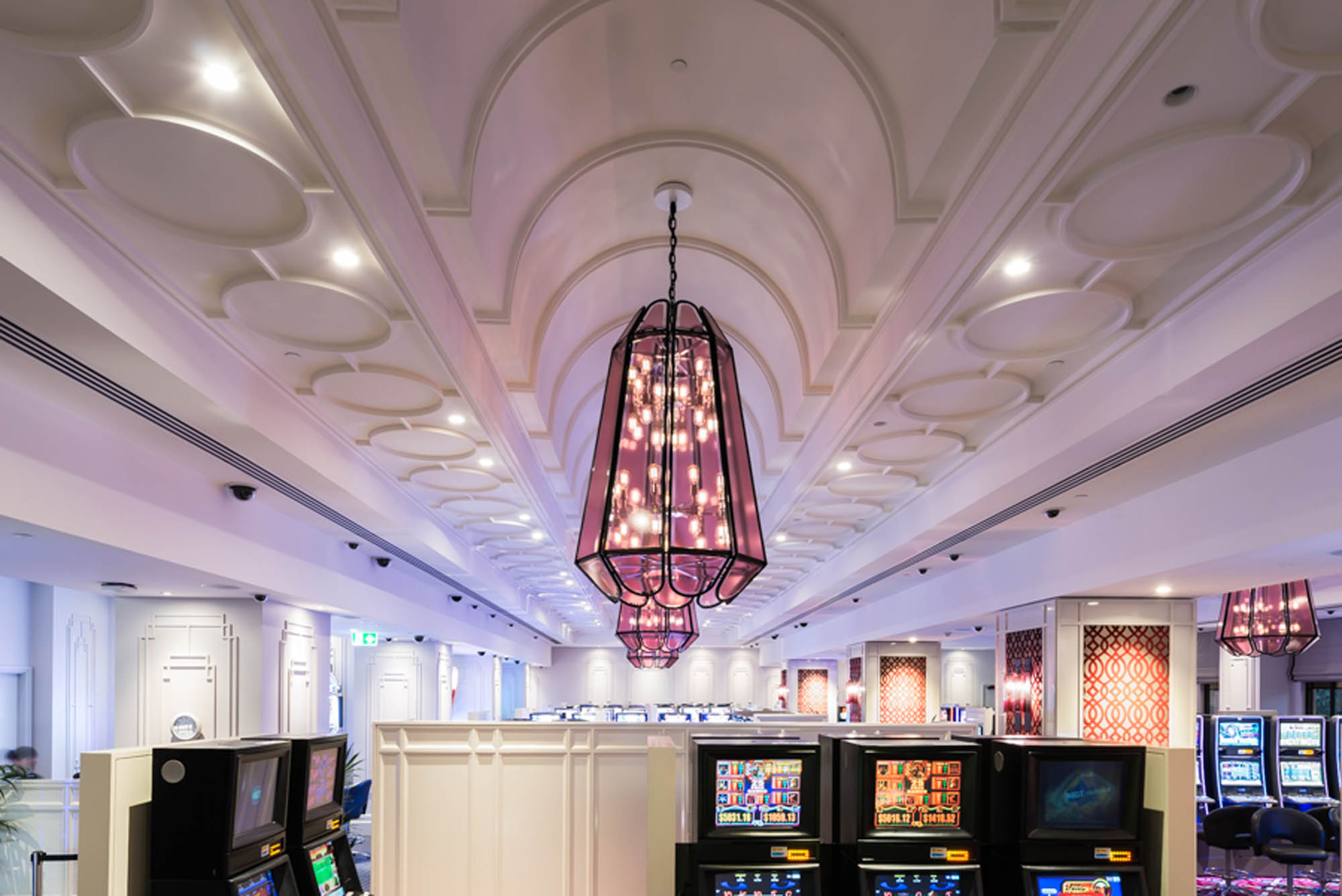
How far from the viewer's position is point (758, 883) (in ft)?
15.8

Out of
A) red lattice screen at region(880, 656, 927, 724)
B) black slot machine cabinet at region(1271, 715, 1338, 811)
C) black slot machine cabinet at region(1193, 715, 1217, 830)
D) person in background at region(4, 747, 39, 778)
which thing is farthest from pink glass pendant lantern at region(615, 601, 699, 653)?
red lattice screen at region(880, 656, 927, 724)

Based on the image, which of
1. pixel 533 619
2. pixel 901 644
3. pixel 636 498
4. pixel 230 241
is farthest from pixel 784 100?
pixel 533 619

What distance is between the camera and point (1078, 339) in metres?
4.95

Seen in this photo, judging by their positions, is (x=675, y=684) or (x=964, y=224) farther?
(x=675, y=684)

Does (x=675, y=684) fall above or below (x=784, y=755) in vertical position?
below

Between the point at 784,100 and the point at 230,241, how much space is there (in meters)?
2.62

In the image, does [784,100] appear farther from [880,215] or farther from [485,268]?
[485,268]

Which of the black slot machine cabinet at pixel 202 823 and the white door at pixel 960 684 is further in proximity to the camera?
the white door at pixel 960 684

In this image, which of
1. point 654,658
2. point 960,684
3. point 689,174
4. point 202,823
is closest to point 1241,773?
point 654,658

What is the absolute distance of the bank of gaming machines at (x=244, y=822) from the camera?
4.17 meters

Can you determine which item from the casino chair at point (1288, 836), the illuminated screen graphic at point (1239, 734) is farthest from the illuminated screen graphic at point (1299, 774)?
the casino chair at point (1288, 836)

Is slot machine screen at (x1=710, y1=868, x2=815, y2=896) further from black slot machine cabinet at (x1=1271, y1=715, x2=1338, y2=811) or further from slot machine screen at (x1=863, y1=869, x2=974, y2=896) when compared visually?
black slot machine cabinet at (x1=1271, y1=715, x2=1338, y2=811)

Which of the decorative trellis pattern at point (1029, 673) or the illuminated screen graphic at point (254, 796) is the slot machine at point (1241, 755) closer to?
the decorative trellis pattern at point (1029, 673)

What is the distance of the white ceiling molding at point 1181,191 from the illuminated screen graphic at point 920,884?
10.1 feet
